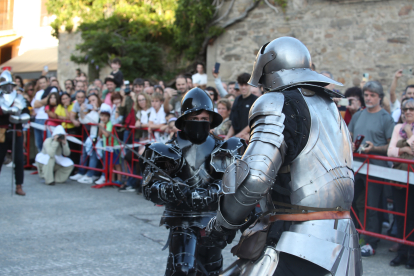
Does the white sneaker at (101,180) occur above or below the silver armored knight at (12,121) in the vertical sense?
below

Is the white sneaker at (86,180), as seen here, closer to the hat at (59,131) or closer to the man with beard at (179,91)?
the hat at (59,131)

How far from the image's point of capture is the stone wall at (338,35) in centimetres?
980

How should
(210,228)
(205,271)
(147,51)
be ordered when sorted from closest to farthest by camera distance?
(210,228) < (205,271) < (147,51)

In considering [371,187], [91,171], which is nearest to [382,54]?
[371,187]

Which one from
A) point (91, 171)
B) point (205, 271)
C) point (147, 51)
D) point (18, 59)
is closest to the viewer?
point (205, 271)

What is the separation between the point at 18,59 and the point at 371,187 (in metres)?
23.3

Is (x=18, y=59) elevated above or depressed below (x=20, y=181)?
above

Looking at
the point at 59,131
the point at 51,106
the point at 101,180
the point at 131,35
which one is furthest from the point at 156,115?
the point at 131,35

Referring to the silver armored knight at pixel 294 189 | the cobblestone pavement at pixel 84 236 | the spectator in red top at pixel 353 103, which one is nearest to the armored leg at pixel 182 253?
the silver armored knight at pixel 294 189

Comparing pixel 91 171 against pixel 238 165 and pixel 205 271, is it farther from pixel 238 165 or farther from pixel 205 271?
pixel 238 165

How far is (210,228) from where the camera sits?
242cm

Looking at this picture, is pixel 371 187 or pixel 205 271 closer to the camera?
pixel 205 271

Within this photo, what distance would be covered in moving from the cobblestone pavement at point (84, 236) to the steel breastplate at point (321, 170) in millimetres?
2553

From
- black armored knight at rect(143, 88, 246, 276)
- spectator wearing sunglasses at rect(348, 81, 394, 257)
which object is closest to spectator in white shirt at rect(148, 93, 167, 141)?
spectator wearing sunglasses at rect(348, 81, 394, 257)
